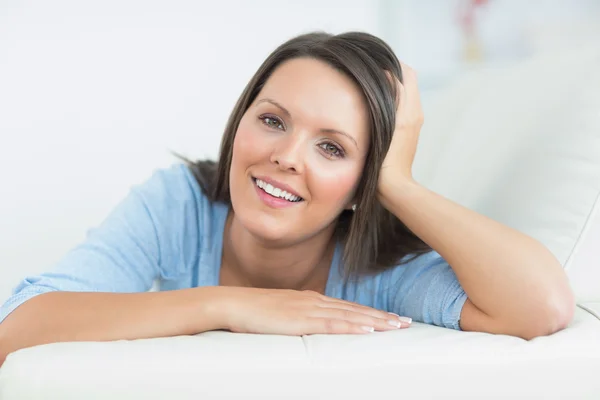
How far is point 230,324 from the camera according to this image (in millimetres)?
1062

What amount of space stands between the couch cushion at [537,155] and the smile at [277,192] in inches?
18.5

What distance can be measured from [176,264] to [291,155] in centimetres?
46

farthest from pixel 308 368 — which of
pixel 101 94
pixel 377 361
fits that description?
pixel 101 94

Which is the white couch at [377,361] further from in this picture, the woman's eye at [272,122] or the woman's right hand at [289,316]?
the woman's eye at [272,122]

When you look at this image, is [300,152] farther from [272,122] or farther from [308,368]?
[308,368]

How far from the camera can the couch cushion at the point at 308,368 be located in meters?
0.85

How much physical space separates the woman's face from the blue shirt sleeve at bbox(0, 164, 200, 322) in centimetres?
24

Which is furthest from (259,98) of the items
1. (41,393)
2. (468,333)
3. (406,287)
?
(41,393)

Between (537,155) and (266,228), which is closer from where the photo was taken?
(266,228)

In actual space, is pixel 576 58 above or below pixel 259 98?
above

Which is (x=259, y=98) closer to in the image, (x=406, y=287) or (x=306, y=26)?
(x=406, y=287)

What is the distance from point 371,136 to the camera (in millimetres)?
1344

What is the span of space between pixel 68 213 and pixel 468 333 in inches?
73.4

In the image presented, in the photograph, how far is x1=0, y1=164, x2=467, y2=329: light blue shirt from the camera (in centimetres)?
122
